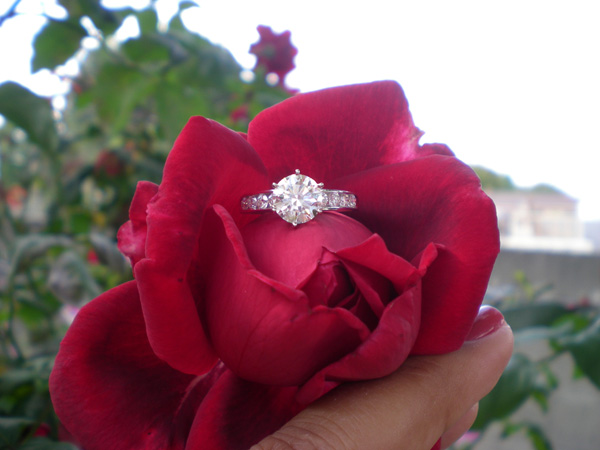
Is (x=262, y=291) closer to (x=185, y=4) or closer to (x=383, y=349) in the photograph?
(x=383, y=349)

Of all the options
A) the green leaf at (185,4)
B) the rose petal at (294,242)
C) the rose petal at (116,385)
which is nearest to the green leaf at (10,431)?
the rose petal at (116,385)

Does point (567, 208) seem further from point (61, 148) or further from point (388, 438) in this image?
point (388, 438)

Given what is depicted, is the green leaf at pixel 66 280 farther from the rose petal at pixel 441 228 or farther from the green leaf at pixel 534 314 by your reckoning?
the green leaf at pixel 534 314

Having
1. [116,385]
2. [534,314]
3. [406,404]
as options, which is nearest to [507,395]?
[534,314]

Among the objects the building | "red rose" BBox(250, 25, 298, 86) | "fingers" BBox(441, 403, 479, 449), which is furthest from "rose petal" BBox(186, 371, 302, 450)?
the building

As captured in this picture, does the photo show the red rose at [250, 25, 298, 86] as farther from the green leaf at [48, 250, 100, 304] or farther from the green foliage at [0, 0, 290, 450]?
the green leaf at [48, 250, 100, 304]

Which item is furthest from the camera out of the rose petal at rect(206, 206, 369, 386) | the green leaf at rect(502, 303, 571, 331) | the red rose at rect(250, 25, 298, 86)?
the red rose at rect(250, 25, 298, 86)
